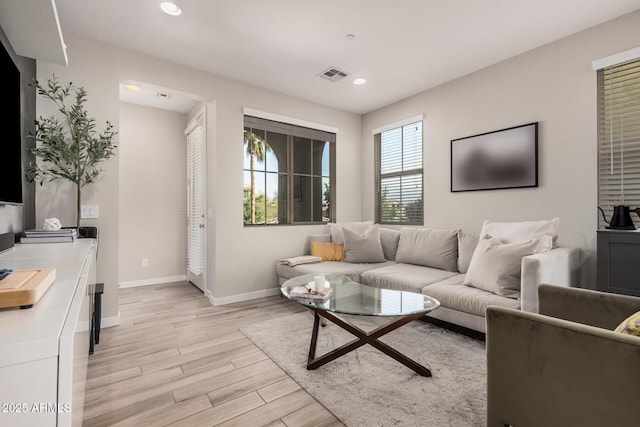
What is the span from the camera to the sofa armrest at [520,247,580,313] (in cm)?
210

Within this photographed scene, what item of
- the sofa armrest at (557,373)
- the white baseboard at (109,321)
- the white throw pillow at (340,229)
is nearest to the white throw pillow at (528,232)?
the white throw pillow at (340,229)

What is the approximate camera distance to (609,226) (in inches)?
93.4

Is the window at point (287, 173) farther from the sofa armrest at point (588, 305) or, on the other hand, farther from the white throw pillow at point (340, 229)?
the sofa armrest at point (588, 305)

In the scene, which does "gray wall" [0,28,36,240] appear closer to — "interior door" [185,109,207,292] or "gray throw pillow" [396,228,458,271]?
"interior door" [185,109,207,292]

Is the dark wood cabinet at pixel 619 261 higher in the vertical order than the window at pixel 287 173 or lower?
lower

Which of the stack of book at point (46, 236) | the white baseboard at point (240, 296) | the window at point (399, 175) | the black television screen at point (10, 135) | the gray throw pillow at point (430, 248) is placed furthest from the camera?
the window at point (399, 175)

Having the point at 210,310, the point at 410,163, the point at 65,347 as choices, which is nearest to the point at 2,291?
the point at 65,347

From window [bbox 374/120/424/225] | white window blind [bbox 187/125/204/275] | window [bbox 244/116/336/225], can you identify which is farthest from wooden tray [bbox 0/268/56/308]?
window [bbox 374/120/424/225]

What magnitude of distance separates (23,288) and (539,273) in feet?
8.46

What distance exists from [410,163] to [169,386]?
364 centimetres

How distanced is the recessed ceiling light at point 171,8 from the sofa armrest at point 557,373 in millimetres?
2864

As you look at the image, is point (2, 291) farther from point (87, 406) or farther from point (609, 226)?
point (609, 226)

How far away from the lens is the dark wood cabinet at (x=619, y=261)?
2184 millimetres

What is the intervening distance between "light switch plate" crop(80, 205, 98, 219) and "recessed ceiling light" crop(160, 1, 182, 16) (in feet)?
5.82
